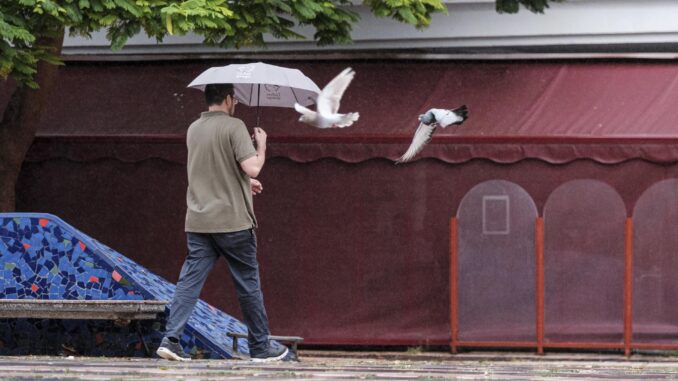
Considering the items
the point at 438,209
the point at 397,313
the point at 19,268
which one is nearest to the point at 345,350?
the point at 397,313

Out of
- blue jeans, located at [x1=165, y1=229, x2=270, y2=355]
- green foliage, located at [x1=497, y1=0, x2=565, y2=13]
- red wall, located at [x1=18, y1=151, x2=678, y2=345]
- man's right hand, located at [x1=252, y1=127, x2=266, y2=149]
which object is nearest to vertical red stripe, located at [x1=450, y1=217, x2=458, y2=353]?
red wall, located at [x1=18, y1=151, x2=678, y2=345]

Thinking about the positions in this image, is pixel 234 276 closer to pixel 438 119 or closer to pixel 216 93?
pixel 216 93

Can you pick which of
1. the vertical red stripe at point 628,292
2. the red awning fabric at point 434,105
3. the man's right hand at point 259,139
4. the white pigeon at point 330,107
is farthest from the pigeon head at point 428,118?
the vertical red stripe at point 628,292

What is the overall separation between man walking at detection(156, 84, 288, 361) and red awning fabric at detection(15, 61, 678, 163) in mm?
4461

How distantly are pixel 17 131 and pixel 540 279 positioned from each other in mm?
5070

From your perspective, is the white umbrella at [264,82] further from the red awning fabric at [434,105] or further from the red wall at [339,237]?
the red wall at [339,237]

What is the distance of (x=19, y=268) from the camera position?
1009 cm

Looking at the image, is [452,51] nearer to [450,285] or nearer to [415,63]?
[415,63]

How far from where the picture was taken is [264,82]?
9305 millimetres

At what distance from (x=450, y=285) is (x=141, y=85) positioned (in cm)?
380

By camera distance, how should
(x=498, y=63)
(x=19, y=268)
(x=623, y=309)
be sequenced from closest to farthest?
1. (x=19, y=268)
2. (x=623, y=309)
3. (x=498, y=63)

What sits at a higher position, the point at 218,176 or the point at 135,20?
the point at 135,20

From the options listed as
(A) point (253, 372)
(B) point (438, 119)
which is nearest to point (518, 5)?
(B) point (438, 119)

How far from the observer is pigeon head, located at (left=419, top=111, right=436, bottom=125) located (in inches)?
413
